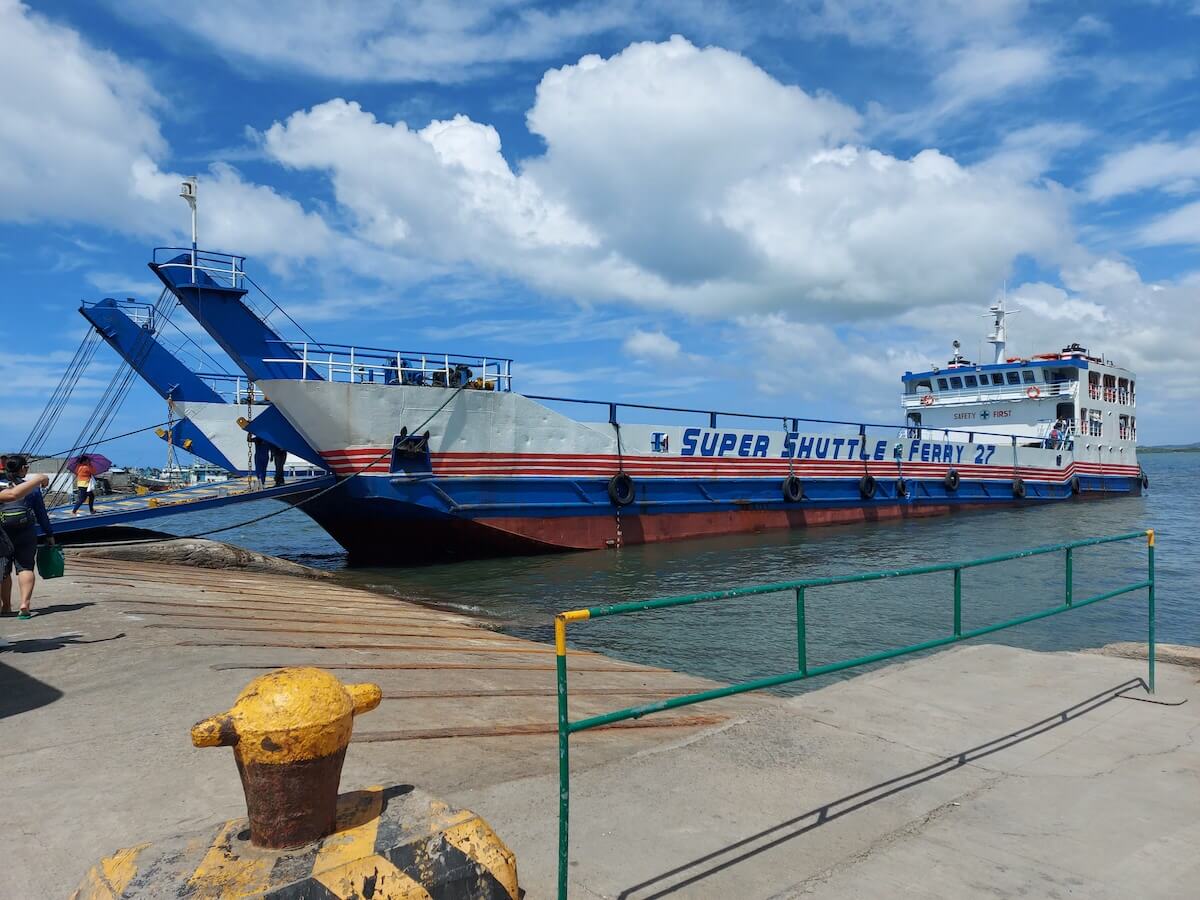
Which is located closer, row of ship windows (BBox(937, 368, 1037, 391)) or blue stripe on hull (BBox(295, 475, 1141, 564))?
blue stripe on hull (BBox(295, 475, 1141, 564))

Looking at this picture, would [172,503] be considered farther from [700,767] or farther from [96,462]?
[700,767]

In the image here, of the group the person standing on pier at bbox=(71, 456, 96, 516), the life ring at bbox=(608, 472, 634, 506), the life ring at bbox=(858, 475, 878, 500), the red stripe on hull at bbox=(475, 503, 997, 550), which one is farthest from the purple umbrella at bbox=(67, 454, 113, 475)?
the life ring at bbox=(858, 475, 878, 500)

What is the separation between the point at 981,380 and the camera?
102 feet

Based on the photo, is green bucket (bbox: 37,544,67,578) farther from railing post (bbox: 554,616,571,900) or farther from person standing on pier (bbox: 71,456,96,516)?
person standing on pier (bbox: 71,456,96,516)

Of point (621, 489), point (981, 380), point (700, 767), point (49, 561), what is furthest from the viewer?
point (981, 380)

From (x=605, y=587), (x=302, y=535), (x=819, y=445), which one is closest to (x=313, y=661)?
A: (x=605, y=587)

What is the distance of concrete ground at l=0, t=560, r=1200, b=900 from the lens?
2859mm

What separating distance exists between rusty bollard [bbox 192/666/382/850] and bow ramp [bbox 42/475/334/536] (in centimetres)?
1167

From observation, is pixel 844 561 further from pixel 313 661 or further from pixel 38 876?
pixel 38 876

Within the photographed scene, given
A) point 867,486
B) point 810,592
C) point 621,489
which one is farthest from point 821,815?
point 867,486

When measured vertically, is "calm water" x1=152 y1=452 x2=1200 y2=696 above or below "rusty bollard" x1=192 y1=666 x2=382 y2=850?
below

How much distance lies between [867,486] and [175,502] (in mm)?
17087

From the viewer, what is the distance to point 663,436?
17391 millimetres

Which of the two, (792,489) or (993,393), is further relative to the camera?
(993,393)
